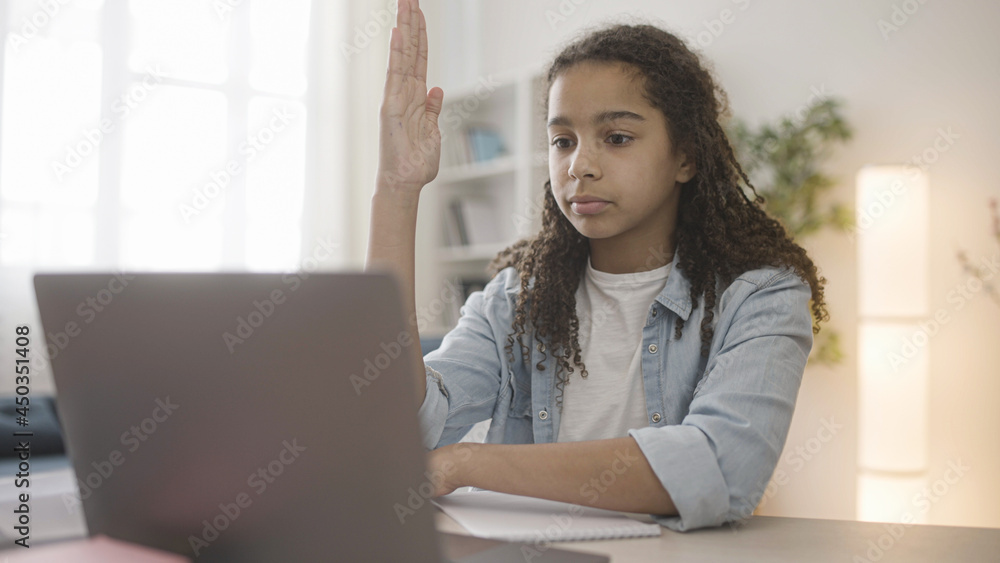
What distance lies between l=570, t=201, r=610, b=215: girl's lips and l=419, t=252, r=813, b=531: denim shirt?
152 millimetres

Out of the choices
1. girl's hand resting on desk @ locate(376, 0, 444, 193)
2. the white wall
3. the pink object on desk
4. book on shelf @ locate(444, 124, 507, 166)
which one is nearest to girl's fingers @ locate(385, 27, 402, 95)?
girl's hand resting on desk @ locate(376, 0, 444, 193)

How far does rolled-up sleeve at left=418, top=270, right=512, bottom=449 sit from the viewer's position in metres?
1.11

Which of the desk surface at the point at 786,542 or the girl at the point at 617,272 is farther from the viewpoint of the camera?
the girl at the point at 617,272

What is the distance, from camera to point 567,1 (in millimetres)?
3689

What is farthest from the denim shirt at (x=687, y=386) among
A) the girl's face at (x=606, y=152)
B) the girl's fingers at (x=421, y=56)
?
the girl's fingers at (x=421, y=56)

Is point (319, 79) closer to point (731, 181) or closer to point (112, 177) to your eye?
point (112, 177)

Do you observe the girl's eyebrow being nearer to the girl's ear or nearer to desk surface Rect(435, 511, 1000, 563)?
the girl's ear

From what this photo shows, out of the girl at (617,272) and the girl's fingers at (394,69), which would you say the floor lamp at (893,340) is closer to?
the girl at (617,272)

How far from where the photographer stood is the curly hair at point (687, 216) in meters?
1.16

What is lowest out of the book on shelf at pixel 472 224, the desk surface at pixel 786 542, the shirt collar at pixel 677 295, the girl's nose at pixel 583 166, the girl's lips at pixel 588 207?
the desk surface at pixel 786 542

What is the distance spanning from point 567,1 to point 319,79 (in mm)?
1326

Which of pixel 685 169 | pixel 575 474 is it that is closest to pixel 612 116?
pixel 685 169

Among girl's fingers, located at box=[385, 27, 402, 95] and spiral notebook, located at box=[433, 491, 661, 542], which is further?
girl's fingers, located at box=[385, 27, 402, 95]

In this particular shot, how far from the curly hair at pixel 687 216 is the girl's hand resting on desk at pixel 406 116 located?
0.85 feet
